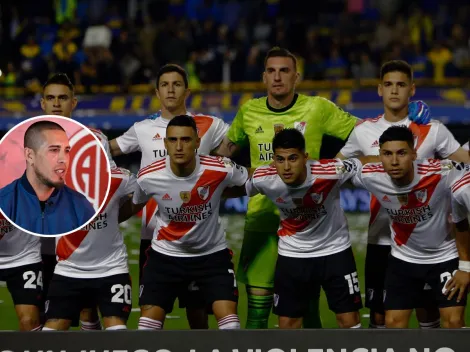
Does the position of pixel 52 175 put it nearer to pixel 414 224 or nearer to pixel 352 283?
pixel 352 283

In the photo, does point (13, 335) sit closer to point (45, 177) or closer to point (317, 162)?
point (45, 177)

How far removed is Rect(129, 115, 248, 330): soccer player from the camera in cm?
786

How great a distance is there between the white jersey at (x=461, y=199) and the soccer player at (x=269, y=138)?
0.94 m

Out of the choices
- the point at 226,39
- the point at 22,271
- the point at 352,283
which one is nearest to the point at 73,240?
the point at 22,271

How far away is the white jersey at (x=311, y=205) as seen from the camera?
790cm

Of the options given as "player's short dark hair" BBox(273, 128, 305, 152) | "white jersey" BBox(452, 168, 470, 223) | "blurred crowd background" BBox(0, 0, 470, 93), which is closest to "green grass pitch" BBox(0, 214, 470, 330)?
"white jersey" BBox(452, 168, 470, 223)

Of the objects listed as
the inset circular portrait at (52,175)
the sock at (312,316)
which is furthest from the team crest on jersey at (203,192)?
the inset circular portrait at (52,175)

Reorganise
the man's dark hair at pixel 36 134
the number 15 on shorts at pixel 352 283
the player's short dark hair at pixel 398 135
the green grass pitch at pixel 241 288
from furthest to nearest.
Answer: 1. the green grass pitch at pixel 241 288
2. the number 15 on shorts at pixel 352 283
3. the player's short dark hair at pixel 398 135
4. the man's dark hair at pixel 36 134

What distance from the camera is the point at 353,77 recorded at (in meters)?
19.6

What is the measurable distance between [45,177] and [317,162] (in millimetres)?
2208

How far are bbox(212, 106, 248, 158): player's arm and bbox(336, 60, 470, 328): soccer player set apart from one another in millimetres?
852

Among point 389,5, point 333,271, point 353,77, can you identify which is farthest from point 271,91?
point 389,5

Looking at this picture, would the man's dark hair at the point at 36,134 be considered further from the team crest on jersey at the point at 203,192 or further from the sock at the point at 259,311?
the sock at the point at 259,311

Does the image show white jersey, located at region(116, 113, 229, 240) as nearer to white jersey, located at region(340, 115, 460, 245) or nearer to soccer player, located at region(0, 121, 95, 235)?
white jersey, located at region(340, 115, 460, 245)
